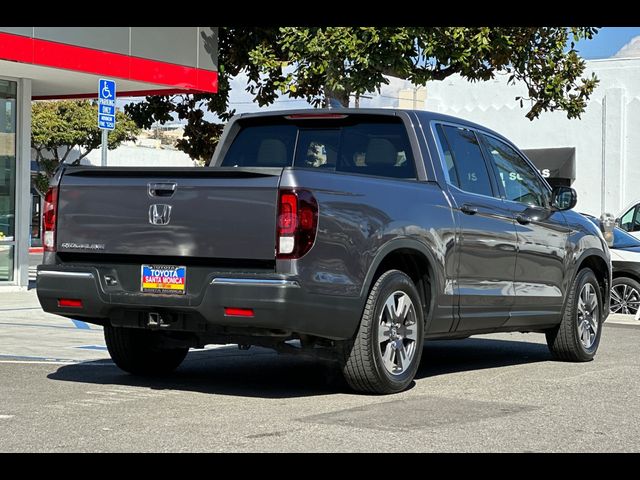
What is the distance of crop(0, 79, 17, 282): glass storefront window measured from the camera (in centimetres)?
1852

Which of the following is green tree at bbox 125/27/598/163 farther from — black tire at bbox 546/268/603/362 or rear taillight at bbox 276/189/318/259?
rear taillight at bbox 276/189/318/259

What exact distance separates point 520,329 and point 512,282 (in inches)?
26.1

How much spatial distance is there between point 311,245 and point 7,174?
480 inches

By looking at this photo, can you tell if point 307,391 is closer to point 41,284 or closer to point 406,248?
point 406,248

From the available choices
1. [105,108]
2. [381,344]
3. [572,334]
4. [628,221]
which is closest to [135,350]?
[381,344]

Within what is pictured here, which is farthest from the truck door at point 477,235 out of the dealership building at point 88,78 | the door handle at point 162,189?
the dealership building at point 88,78

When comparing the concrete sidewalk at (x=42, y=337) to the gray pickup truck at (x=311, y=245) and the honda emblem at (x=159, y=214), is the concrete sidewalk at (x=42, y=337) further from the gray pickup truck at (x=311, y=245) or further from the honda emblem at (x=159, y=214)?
the honda emblem at (x=159, y=214)

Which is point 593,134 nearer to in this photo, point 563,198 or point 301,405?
point 563,198

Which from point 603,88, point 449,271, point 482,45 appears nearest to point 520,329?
point 449,271

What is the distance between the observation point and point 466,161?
30.9 feet

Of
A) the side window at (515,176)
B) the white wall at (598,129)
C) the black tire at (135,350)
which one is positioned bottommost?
the black tire at (135,350)

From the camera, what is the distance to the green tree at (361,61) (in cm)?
1744

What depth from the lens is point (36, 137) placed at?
53500 mm

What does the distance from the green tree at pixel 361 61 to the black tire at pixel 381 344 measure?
9383mm
